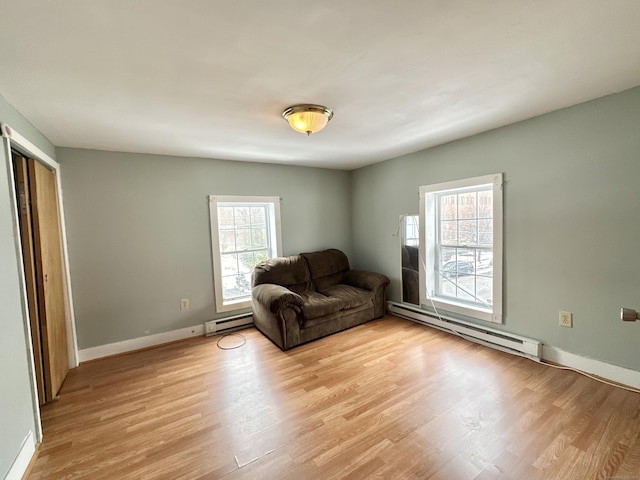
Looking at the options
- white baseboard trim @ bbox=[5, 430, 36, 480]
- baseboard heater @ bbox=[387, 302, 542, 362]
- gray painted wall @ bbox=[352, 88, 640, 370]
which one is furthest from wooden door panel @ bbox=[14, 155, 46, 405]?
gray painted wall @ bbox=[352, 88, 640, 370]

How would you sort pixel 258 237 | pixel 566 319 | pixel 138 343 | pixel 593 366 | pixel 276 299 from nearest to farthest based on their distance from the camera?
pixel 593 366 < pixel 566 319 < pixel 276 299 < pixel 138 343 < pixel 258 237

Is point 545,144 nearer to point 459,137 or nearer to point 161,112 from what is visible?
point 459,137

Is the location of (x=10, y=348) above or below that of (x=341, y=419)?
above

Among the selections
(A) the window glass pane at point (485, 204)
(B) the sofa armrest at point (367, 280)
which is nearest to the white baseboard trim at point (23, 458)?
(B) the sofa armrest at point (367, 280)

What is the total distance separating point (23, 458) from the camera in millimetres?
1541

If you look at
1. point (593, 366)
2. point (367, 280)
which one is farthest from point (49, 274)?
point (593, 366)

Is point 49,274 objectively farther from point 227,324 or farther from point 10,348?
point 227,324

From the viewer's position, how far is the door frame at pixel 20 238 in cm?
173

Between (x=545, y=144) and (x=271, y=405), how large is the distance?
10.4 feet

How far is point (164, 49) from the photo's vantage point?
4.39ft

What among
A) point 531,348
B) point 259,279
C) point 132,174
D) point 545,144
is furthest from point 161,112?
point 531,348

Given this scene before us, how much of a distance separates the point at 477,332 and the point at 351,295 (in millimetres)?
1444

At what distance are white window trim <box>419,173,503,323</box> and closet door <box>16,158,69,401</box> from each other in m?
3.76

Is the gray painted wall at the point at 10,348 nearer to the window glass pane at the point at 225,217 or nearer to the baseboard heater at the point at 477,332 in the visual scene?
the window glass pane at the point at 225,217
